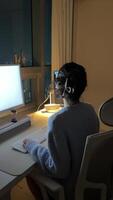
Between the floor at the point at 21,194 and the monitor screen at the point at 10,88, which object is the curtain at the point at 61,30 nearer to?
the monitor screen at the point at 10,88

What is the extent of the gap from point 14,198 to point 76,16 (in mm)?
2314

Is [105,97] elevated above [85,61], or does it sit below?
below

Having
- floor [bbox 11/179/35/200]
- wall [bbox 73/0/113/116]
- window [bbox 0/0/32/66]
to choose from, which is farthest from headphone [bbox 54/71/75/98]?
wall [bbox 73/0/113/116]

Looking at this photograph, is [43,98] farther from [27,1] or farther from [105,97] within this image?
[27,1]

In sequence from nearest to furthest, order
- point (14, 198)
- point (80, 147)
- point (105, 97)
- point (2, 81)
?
point (80, 147)
point (2, 81)
point (14, 198)
point (105, 97)

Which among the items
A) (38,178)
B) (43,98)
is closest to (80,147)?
(38,178)

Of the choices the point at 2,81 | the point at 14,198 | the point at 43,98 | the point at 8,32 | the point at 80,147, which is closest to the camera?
the point at 80,147

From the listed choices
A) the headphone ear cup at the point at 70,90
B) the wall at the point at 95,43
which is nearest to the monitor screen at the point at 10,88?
the headphone ear cup at the point at 70,90

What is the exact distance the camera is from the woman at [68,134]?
1.12 m

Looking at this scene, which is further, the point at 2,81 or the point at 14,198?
the point at 14,198

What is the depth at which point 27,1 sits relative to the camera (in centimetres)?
265

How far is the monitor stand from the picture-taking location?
1522 mm

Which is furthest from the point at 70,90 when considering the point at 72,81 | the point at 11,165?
the point at 11,165

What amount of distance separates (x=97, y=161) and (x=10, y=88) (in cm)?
97
